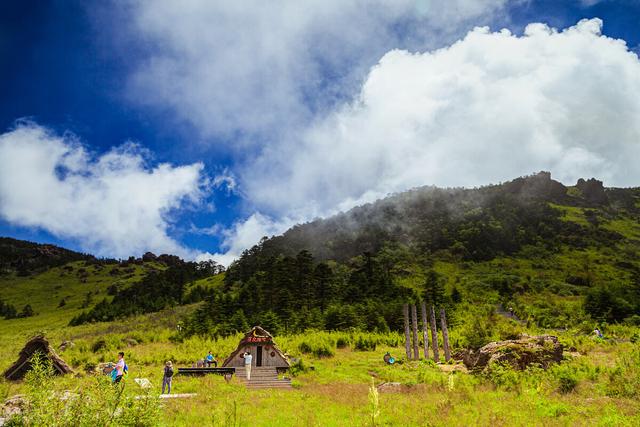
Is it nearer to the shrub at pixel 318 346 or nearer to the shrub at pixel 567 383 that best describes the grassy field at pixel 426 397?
the shrub at pixel 567 383

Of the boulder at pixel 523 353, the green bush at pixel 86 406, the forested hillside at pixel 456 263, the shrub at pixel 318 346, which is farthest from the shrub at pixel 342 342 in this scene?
the green bush at pixel 86 406

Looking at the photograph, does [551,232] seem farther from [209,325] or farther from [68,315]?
[68,315]

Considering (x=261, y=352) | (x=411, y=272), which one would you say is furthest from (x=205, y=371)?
(x=411, y=272)

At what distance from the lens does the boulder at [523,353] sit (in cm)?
2033

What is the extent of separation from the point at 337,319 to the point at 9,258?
196 m

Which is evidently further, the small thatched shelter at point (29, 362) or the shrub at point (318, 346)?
the shrub at point (318, 346)

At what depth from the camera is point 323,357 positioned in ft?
109

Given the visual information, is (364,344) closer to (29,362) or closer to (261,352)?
(261,352)

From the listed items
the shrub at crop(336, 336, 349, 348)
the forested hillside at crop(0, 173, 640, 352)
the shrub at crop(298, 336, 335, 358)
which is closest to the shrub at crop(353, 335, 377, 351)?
the shrub at crop(336, 336, 349, 348)

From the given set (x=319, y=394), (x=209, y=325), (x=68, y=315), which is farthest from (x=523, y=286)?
(x=68, y=315)

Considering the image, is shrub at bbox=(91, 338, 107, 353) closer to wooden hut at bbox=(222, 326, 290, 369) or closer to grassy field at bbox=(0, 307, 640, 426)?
grassy field at bbox=(0, 307, 640, 426)

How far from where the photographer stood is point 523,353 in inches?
816

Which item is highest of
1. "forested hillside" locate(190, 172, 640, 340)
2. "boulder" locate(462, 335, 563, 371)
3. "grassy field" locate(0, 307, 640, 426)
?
"forested hillside" locate(190, 172, 640, 340)

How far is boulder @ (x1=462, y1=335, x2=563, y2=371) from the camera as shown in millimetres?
20328
